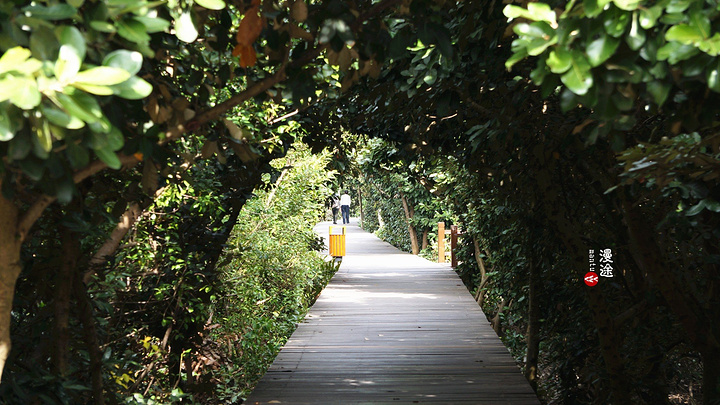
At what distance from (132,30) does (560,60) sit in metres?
1.04

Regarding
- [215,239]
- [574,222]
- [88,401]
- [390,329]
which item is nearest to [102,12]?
[88,401]

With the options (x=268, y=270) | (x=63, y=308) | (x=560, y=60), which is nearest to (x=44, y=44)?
(x=560, y=60)

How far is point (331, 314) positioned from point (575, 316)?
4.54 meters

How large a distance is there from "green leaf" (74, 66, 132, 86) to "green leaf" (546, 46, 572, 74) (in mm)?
1002

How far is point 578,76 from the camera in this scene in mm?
1710

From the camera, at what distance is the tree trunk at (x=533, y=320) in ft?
24.2

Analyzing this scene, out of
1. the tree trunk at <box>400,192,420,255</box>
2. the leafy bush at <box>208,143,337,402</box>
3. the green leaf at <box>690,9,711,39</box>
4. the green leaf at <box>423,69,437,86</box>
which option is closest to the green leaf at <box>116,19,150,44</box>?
the green leaf at <box>690,9,711,39</box>

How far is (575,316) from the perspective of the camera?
21.4 ft

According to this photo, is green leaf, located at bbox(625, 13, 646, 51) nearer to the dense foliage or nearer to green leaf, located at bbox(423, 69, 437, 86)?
the dense foliage

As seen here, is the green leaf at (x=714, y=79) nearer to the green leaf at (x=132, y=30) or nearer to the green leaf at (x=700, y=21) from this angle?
the green leaf at (x=700, y=21)

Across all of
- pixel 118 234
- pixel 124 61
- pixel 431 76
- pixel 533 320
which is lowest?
pixel 533 320

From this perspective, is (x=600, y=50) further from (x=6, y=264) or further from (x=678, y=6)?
(x=6, y=264)

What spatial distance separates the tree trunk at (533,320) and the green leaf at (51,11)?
6.16 m

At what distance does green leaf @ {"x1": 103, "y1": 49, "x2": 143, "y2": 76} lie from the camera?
60.1 inches
